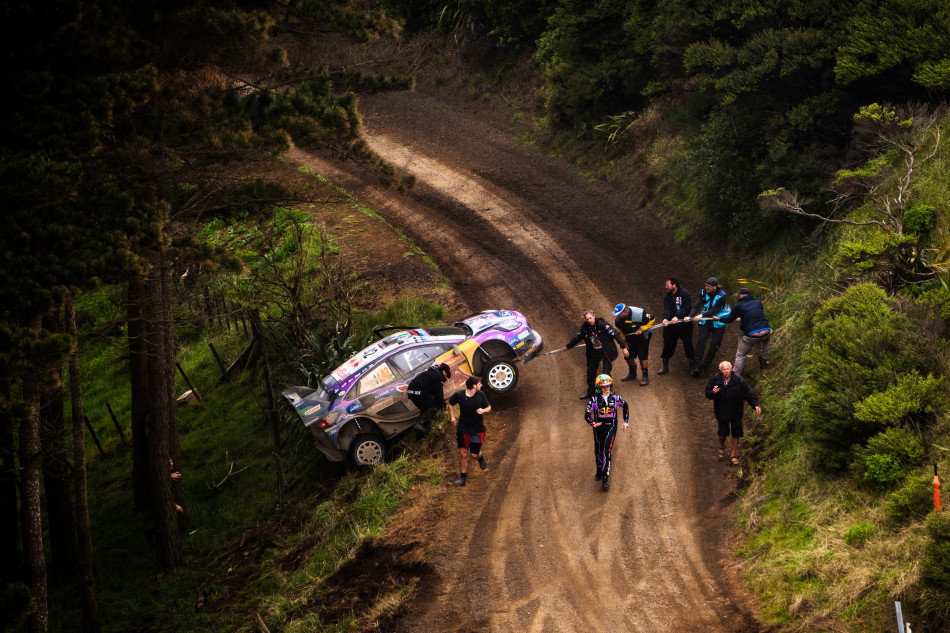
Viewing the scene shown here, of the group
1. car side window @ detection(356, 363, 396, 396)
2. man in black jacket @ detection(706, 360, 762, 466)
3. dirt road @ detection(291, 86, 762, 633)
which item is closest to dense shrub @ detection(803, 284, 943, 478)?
man in black jacket @ detection(706, 360, 762, 466)

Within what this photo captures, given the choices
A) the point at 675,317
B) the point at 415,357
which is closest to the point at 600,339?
the point at 675,317

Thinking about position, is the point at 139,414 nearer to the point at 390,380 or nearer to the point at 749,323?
the point at 390,380

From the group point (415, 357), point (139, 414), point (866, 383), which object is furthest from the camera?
point (139, 414)

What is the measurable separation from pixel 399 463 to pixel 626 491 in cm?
431

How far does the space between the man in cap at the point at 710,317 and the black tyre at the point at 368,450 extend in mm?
6392

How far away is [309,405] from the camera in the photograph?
1455 centimetres

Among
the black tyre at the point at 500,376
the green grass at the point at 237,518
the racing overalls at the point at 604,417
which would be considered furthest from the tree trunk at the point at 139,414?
the racing overalls at the point at 604,417

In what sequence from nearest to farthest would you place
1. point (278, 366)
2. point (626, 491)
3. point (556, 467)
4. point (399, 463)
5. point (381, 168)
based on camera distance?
point (626, 491) < point (556, 467) < point (399, 463) < point (381, 168) < point (278, 366)

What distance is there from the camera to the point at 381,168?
1505 cm

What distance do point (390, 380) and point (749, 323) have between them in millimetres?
6855

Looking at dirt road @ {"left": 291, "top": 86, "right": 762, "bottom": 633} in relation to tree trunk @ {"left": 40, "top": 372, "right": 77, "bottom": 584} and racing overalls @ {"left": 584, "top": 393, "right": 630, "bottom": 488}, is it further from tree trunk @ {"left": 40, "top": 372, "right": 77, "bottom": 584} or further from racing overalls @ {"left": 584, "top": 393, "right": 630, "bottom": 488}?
tree trunk @ {"left": 40, "top": 372, "right": 77, "bottom": 584}

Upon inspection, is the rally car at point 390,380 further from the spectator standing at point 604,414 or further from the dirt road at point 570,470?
the spectator standing at point 604,414

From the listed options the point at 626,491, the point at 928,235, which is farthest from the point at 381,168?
the point at 928,235

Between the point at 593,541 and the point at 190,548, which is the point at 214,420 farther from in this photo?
the point at 593,541
